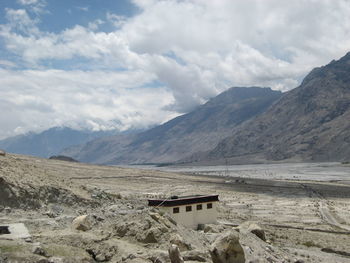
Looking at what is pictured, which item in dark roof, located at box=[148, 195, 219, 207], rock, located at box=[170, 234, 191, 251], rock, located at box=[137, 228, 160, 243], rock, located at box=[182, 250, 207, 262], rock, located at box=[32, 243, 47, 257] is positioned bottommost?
rock, located at box=[182, 250, 207, 262]

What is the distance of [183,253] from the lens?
21312 millimetres

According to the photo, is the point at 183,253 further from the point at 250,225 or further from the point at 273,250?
the point at 250,225

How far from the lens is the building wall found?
3669 cm

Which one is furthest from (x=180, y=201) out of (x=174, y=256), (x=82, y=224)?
(x=174, y=256)

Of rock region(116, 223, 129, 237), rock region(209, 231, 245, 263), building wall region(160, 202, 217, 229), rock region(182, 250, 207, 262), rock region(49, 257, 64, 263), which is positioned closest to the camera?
rock region(49, 257, 64, 263)

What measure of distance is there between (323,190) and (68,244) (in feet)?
330

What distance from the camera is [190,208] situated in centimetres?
3775

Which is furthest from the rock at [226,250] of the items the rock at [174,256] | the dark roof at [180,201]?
the dark roof at [180,201]

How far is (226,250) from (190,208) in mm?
16248

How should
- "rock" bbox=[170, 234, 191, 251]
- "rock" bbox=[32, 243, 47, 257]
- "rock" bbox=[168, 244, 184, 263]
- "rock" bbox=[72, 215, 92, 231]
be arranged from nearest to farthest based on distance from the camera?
"rock" bbox=[32, 243, 47, 257]
"rock" bbox=[168, 244, 184, 263]
"rock" bbox=[170, 234, 191, 251]
"rock" bbox=[72, 215, 92, 231]

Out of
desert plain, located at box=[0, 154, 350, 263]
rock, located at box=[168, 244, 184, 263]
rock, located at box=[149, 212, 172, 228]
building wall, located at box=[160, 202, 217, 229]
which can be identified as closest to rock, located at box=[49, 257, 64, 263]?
desert plain, located at box=[0, 154, 350, 263]

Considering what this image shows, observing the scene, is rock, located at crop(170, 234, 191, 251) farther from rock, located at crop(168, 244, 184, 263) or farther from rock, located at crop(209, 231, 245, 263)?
rock, located at crop(168, 244, 184, 263)

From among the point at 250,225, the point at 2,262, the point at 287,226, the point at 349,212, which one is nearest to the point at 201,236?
the point at 250,225

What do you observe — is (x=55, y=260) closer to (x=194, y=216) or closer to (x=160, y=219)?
(x=160, y=219)
